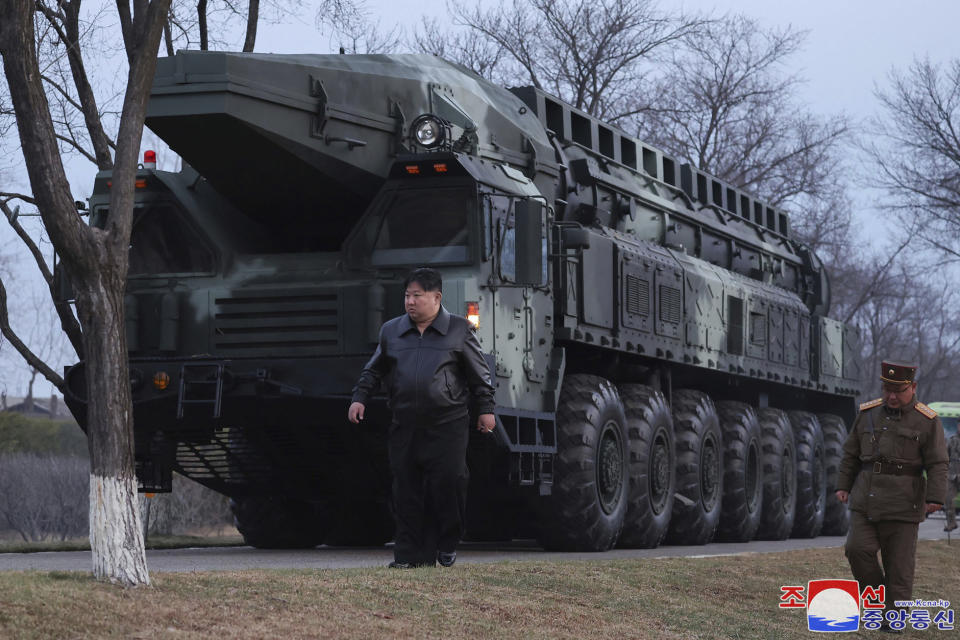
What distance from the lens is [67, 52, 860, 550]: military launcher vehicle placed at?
13.7m

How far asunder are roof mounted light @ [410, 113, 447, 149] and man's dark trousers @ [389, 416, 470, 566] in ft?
13.4

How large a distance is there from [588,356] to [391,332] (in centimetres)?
653

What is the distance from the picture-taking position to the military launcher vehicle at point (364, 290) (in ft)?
45.0

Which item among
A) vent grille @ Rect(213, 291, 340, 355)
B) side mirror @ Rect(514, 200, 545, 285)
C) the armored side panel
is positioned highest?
the armored side panel

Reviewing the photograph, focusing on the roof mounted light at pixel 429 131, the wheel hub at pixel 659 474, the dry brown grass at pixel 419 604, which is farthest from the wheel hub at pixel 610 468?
the roof mounted light at pixel 429 131

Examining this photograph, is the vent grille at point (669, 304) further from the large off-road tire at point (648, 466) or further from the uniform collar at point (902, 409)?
the uniform collar at point (902, 409)

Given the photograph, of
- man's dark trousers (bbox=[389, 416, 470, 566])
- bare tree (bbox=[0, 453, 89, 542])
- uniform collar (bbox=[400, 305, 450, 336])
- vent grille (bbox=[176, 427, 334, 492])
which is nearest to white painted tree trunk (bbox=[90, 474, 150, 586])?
man's dark trousers (bbox=[389, 416, 470, 566])

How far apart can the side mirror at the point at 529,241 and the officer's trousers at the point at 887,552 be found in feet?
12.6

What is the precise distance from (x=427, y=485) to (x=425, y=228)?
3.53m

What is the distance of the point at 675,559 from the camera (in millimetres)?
14031

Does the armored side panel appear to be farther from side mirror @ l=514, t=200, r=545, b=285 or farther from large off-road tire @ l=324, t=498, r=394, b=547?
large off-road tire @ l=324, t=498, r=394, b=547

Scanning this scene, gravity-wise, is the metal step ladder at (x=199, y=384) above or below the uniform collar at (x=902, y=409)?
above

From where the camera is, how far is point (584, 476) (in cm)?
1543

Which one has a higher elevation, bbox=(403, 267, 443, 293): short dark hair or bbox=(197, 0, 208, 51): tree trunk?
bbox=(197, 0, 208, 51): tree trunk
